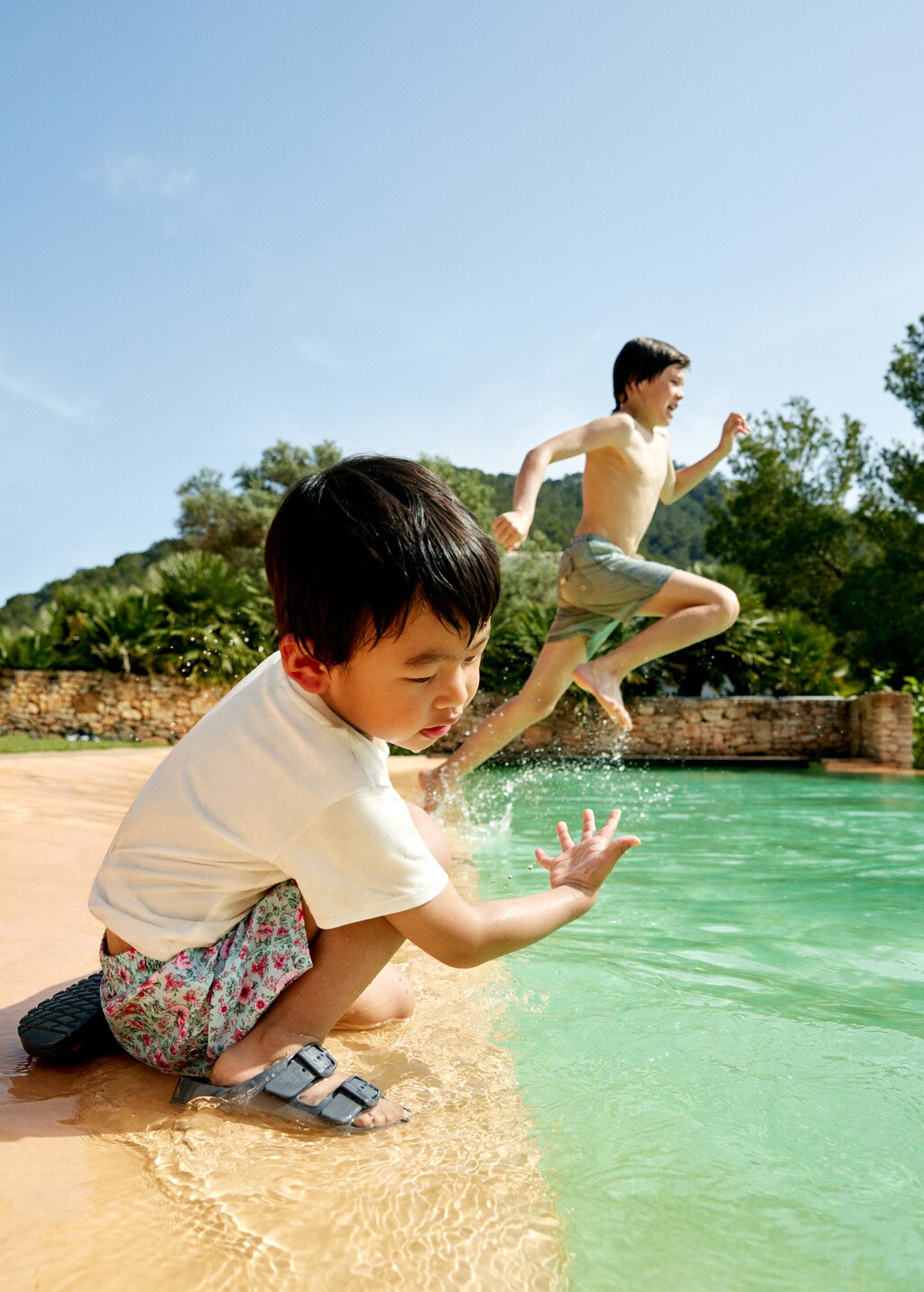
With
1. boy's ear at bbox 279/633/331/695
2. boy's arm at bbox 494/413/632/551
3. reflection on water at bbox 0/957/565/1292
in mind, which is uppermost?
boy's arm at bbox 494/413/632/551

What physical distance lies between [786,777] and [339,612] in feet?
27.8

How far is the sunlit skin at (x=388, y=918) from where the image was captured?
4.86 feet

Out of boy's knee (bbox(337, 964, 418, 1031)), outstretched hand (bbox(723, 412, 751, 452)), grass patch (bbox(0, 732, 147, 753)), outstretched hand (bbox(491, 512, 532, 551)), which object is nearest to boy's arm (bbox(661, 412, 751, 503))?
outstretched hand (bbox(723, 412, 751, 452))

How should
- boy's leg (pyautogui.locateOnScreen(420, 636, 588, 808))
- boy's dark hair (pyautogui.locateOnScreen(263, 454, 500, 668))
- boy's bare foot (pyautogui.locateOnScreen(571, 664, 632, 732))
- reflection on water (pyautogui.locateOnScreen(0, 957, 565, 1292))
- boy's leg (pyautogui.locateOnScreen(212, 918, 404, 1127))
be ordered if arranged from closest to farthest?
reflection on water (pyautogui.locateOnScreen(0, 957, 565, 1292)) → boy's dark hair (pyautogui.locateOnScreen(263, 454, 500, 668)) → boy's leg (pyautogui.locateOnScreen(212, 918, 404, 1127)) → boy's bare foot (pyautogui.locateOnScreen(571, 664, 632, 732)) → boy's leg (pyautogui.locateOnScreen(420, 636, 588, 808))

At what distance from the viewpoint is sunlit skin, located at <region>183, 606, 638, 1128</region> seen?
1.48m

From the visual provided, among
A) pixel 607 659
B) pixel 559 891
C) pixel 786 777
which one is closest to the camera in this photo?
pixel 559 891

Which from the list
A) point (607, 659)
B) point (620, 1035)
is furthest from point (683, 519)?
point (620, 1035)

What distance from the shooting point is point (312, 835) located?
146 centimetres

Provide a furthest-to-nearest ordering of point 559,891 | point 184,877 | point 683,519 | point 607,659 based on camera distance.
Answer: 1. point 683,519
2. point 607,659
3. point 559,891
4. point 184,877

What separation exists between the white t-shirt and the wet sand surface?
11.1 inches

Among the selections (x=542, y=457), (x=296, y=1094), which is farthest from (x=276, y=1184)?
(x=542, y=457)

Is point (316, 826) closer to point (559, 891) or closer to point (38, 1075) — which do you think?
point (559, 891)

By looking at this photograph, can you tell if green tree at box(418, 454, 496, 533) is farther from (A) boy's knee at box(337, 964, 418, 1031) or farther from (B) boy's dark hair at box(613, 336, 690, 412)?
(A) boy's knee at box(337, 964, 418, 1031)

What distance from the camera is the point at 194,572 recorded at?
A: 13.5 m
